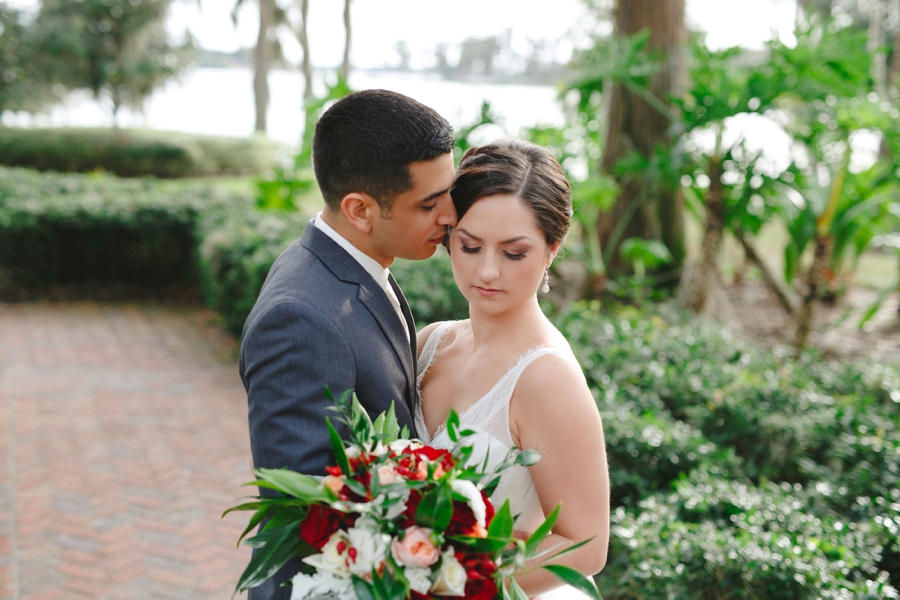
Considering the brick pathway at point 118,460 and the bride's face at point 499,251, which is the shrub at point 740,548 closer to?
the bride's face at point 499,251

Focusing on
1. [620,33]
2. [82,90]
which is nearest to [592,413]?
[620,33]

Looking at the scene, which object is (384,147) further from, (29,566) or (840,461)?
(29,566)

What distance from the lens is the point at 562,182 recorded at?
2.23m

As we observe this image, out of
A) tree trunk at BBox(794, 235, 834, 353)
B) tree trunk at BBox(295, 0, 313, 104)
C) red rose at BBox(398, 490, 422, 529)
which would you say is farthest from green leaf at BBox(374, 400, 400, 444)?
tree trunk at BBox(295, 0, 313, 104)

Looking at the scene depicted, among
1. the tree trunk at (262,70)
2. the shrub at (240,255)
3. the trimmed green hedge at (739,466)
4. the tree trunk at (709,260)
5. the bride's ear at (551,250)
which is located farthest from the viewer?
the tree trunk at (262,70)

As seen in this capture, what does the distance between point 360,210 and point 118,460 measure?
15.6 ft

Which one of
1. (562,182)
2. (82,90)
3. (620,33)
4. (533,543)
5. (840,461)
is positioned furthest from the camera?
(82,90)

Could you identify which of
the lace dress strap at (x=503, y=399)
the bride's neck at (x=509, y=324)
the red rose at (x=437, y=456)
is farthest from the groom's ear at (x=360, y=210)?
the red rose at (x=437, y=456)

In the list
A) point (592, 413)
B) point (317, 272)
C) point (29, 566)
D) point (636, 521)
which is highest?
point (317, 272)

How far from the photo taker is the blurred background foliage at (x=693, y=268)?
135 inches

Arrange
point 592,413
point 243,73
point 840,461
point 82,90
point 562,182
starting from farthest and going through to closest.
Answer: point 243,73
point 82,90
point 840,461
point 562,182
point 592,413

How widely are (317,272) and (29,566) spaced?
12.2 ft

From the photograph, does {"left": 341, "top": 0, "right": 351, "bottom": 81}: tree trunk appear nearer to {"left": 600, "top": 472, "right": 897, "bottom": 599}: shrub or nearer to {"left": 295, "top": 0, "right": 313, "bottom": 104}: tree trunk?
{"left": 295, "top": 0, "right": 313, "bottom": 104}: tree trunk

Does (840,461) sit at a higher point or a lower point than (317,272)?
lower
